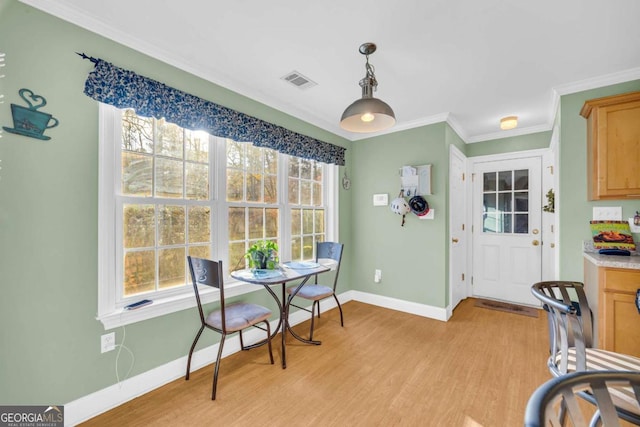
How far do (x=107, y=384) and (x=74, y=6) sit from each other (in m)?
2.42

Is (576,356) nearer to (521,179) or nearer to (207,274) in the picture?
(207,274)

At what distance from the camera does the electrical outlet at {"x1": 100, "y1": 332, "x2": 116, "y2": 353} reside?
5.84 feet

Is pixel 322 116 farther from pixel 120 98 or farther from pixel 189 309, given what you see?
pixel 189 309

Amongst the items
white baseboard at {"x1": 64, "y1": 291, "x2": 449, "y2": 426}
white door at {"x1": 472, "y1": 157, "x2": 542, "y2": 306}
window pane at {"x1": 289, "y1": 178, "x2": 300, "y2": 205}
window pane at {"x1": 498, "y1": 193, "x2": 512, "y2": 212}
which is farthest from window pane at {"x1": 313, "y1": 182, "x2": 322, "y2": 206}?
window pane at {"x1": 498, "y1": 193, "x2": 512, "y2": 212}

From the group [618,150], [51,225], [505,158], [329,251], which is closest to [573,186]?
[618,150]

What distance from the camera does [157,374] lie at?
6.61 feet

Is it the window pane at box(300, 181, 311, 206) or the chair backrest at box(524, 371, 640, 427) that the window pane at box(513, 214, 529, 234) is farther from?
the chair backrest at box(524, 371, 640, 427)

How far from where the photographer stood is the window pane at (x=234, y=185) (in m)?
2.61

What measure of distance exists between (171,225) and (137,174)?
1.51 ft

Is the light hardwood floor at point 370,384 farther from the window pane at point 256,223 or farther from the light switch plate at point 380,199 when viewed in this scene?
the light switch plate at point 380,199

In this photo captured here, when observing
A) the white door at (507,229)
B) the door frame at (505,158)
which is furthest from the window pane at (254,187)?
the white door at (507,229)

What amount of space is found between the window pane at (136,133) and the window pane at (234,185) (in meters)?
0.71

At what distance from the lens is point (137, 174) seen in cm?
202

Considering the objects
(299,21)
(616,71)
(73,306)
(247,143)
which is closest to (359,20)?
(299,21)
